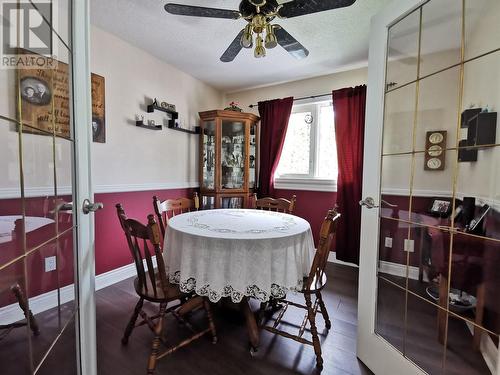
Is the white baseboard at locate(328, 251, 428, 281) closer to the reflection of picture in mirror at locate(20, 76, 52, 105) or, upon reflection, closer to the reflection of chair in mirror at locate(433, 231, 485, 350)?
the reflection of chair in mirror at locate(433, 231, 485, 350)

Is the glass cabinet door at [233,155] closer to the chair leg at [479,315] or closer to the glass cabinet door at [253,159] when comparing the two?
the glass cabinet door at [253,159]

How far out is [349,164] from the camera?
288cm

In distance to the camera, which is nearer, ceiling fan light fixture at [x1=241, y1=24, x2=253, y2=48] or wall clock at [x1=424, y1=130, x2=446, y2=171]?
wall clock at [x1=424, y1=130, x2=446, y2=171]

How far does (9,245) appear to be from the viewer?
89cm

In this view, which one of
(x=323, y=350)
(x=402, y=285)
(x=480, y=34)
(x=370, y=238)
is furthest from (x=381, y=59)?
(x=323, y=350)

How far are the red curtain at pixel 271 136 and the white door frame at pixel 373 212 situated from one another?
6.34 feet

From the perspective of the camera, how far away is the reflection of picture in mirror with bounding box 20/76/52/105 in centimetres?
93

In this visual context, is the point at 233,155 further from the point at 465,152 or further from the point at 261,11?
the point at 465,152

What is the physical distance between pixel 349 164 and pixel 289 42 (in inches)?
64.5

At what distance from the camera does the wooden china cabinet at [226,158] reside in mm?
3215

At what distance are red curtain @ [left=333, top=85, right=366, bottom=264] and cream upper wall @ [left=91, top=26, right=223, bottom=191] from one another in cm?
192

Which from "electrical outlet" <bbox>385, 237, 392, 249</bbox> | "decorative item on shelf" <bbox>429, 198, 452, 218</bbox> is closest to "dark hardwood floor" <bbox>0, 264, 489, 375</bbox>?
"electrical outlet" <bbox>385, 237, 392, 249</bbox>

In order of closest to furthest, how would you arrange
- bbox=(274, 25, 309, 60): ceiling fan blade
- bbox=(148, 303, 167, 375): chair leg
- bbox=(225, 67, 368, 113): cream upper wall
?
bbox=(148, 303, 167, 375): chair leg < bbox=(274, 25, 309, 60): ceiling fan blade < bbox=(225, 67, 368, 113): cream upper wall

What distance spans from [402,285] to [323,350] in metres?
0.66
